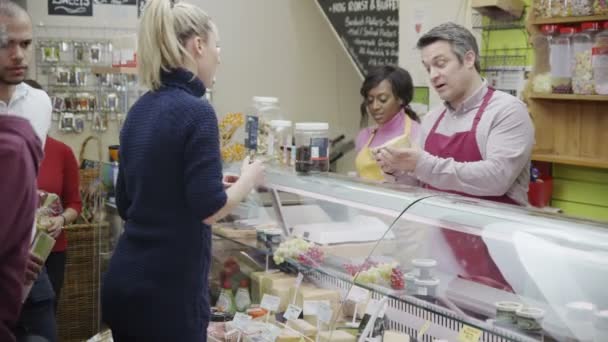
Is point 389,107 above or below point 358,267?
above

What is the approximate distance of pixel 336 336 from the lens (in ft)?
8.44

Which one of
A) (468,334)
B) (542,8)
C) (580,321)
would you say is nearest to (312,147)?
(468,334)

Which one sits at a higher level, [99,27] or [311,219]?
[99,27]

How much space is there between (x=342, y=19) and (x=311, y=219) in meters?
4.35

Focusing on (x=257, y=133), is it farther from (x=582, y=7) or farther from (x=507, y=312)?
(x=582, y=7)

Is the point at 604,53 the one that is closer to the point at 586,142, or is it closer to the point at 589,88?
the point at 589,88

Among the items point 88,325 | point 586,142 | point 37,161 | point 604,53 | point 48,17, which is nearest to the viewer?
point 37,161

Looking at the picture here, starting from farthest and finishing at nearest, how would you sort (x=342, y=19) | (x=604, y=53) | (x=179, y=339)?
(x=342, y=19), (x=604, y=53), (x=179, y=339)

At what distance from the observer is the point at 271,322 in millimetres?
2936

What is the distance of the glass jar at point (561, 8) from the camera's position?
417 cm

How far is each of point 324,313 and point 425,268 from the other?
509 mm

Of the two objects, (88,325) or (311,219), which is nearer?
(311,219)

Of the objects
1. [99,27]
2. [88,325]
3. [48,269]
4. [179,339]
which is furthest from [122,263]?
[99,27]

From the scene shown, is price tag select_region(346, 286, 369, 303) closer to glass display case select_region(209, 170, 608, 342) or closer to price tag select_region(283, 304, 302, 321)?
glass display case select_region(209, 170, 608, 342)
